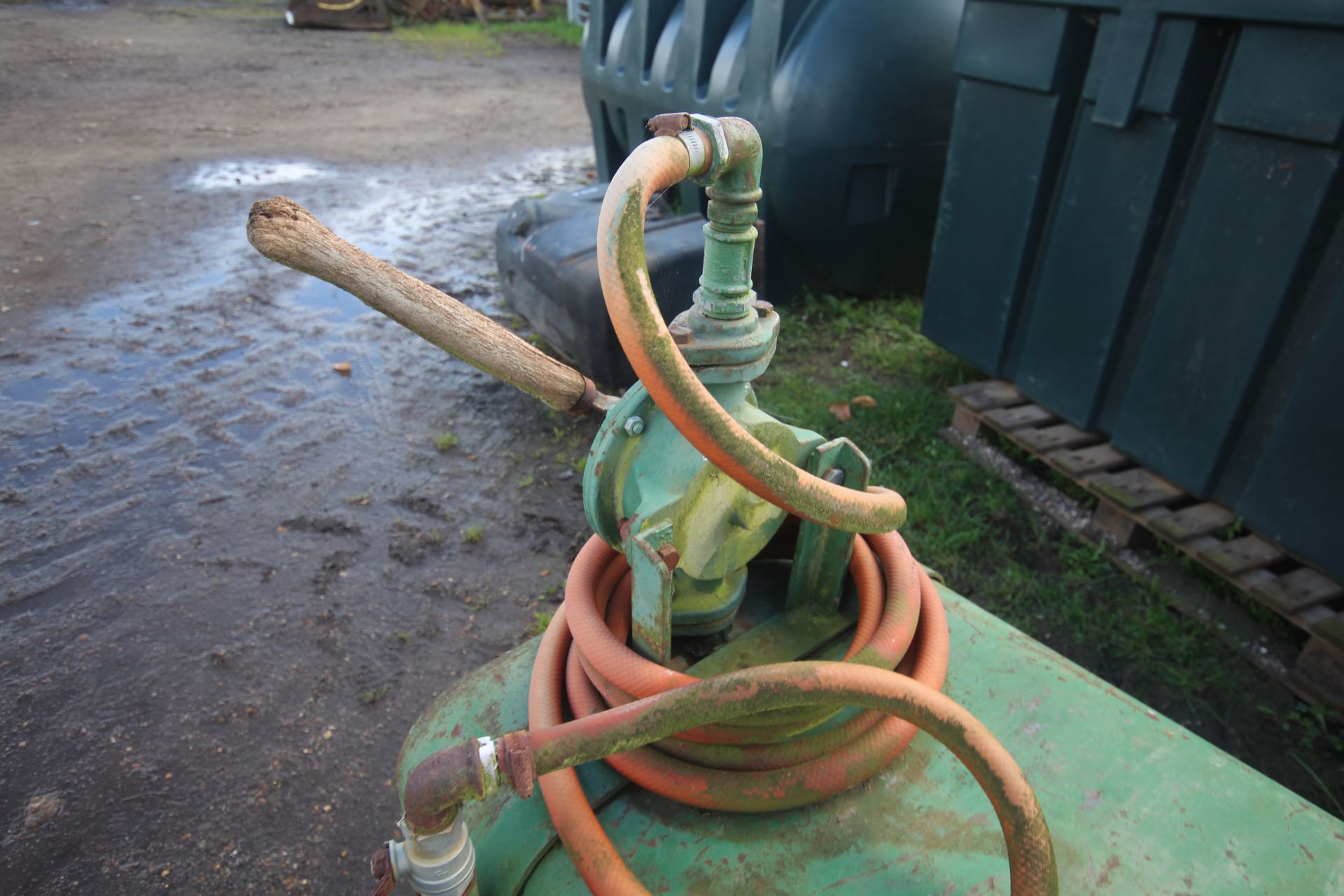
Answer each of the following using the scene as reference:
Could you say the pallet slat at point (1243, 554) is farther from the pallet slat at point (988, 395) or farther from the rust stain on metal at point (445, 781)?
the rust stain on metal at point (445, 781)

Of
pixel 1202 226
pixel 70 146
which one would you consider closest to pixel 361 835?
pixel 1202 226

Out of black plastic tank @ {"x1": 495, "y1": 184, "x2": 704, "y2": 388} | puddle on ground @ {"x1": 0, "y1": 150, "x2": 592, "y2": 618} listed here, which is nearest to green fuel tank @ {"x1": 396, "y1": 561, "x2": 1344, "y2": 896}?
black plastic tank @ {"x1": 495, "y1": 184, "x2": 704, "y2": 388}

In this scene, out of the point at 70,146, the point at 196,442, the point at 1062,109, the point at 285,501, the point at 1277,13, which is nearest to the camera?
the point at 1277,13

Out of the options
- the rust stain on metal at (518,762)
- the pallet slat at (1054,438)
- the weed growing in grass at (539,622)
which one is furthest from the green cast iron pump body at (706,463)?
the pallet slat at (1054,438)

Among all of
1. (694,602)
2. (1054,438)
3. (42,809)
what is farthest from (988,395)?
(42,809)

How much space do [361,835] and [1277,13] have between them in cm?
290

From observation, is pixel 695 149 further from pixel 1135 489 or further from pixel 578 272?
pixel 578 272

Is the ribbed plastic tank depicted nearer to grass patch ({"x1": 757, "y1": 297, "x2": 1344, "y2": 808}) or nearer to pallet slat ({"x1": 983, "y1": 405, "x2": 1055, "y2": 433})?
grass patch ({"x1": 757, "y1": 297, "x2": 1344, "y2": 808})

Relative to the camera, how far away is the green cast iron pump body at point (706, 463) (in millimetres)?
1019

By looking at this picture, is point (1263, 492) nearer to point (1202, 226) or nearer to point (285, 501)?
point (1202, 226)

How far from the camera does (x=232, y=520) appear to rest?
287 centimetres

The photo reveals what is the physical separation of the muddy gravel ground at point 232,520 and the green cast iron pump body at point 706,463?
51.4 inches

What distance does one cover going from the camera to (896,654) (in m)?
1.12

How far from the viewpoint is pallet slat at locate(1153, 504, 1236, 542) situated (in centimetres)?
235
